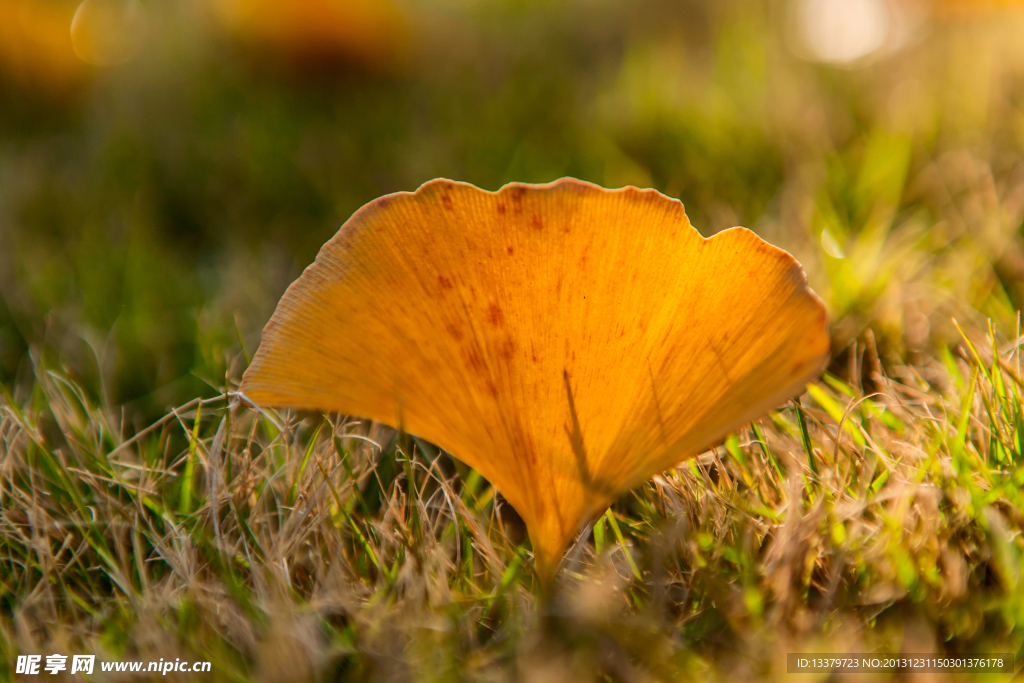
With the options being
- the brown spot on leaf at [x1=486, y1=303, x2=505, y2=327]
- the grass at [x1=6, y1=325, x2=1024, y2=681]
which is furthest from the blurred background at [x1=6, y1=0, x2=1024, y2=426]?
the brown spot on leaf at [x1=486, y1=303, x2=505, y2=327]

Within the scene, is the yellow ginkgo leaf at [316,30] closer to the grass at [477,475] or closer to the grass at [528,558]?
the grass at [477,475]

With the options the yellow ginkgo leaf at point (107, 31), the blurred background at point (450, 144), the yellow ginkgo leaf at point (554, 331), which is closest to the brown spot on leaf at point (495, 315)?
the yellow ginkgo leaf at point (554, 331)

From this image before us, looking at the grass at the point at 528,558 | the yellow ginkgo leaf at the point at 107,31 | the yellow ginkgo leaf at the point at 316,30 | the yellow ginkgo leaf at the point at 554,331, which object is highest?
the yellow ginkgo leaf at the point at 107,31

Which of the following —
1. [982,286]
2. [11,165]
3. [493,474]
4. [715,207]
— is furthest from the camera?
[11,165]

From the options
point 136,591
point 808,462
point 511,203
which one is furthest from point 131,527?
point 808,462

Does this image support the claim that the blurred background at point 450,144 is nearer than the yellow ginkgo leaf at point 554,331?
No

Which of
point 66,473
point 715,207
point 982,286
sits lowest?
point 66,473

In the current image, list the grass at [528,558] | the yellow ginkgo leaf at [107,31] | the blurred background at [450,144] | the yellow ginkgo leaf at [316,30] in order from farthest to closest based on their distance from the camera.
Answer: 1. the yellow ginkgo leaf at [107,31]
2. the yellow ginkgo leaf at [316,30]
3. the blurred background at [450,144]
4. the grass at [528,558]

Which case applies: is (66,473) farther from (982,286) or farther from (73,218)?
(982,286)
